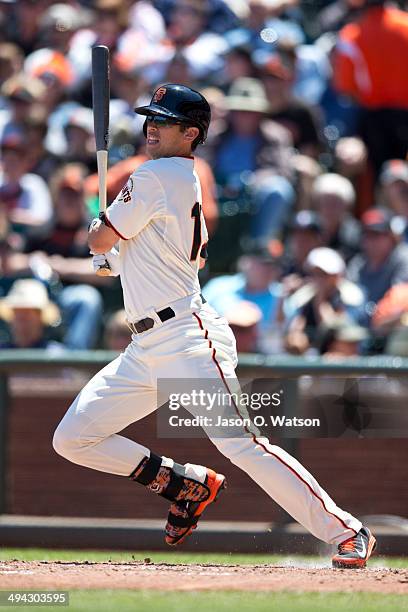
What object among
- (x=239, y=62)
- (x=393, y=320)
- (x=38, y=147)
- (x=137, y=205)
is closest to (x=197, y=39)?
(x=239, y=62)

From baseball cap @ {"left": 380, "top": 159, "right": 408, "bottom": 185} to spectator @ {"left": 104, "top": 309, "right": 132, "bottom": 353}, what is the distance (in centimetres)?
229

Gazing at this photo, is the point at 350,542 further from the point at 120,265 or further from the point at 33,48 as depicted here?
A: the point at 33,48

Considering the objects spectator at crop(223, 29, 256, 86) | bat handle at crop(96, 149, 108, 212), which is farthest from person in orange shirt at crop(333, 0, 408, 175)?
bat handle at crop(96, 149, 108, 212)

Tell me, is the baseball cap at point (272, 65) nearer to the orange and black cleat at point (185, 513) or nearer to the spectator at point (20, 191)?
the spectator at point (20, 191)

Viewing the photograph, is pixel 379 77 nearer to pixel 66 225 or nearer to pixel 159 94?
pixel 66 225

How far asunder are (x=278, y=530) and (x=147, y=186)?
2.72m

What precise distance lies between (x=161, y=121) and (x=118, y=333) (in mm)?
3266

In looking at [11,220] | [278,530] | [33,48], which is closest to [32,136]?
[11,220]

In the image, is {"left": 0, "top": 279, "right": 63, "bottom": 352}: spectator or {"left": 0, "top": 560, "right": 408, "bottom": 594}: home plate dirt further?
{"left": 0, "top": 279, "right": 63, "bottom": 352}: spectator

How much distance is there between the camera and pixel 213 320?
5.40 m

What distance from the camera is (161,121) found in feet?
17.5

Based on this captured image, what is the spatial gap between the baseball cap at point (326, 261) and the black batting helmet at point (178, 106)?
306 centimetres

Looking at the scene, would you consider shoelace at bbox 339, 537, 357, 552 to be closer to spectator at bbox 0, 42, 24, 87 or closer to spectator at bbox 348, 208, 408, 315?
spectator at bbox 348, 208, 408, 315

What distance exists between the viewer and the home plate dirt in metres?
4.82
